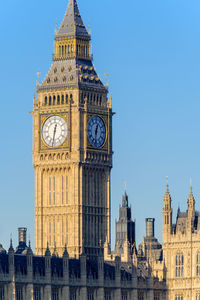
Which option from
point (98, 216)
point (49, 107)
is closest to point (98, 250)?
point (98, 216)

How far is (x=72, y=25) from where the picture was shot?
180 metres

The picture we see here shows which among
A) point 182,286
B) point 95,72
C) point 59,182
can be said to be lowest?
point 182,286

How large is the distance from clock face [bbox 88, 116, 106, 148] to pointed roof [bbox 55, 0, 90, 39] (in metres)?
10.1

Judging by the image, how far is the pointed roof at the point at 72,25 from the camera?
17912cm

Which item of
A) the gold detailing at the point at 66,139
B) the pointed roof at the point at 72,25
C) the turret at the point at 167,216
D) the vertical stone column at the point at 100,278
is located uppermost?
the pointed roof at the point at 72,25

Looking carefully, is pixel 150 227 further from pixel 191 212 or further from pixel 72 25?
pixel 72 25

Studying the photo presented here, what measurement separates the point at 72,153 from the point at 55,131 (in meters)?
3.50

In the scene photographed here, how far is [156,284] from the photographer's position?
172m

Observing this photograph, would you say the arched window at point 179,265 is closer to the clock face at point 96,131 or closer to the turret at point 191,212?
the turret at point 191,212

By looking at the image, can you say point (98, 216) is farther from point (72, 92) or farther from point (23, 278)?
point (23, 278)

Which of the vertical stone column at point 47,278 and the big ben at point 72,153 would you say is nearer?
the vertical stone column at point 47,278

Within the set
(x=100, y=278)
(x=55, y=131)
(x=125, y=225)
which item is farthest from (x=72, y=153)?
(x=100, y=278)

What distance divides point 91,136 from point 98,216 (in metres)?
9.16

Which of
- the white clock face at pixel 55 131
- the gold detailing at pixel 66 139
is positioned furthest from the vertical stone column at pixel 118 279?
the white clock face at pixel 55 131
